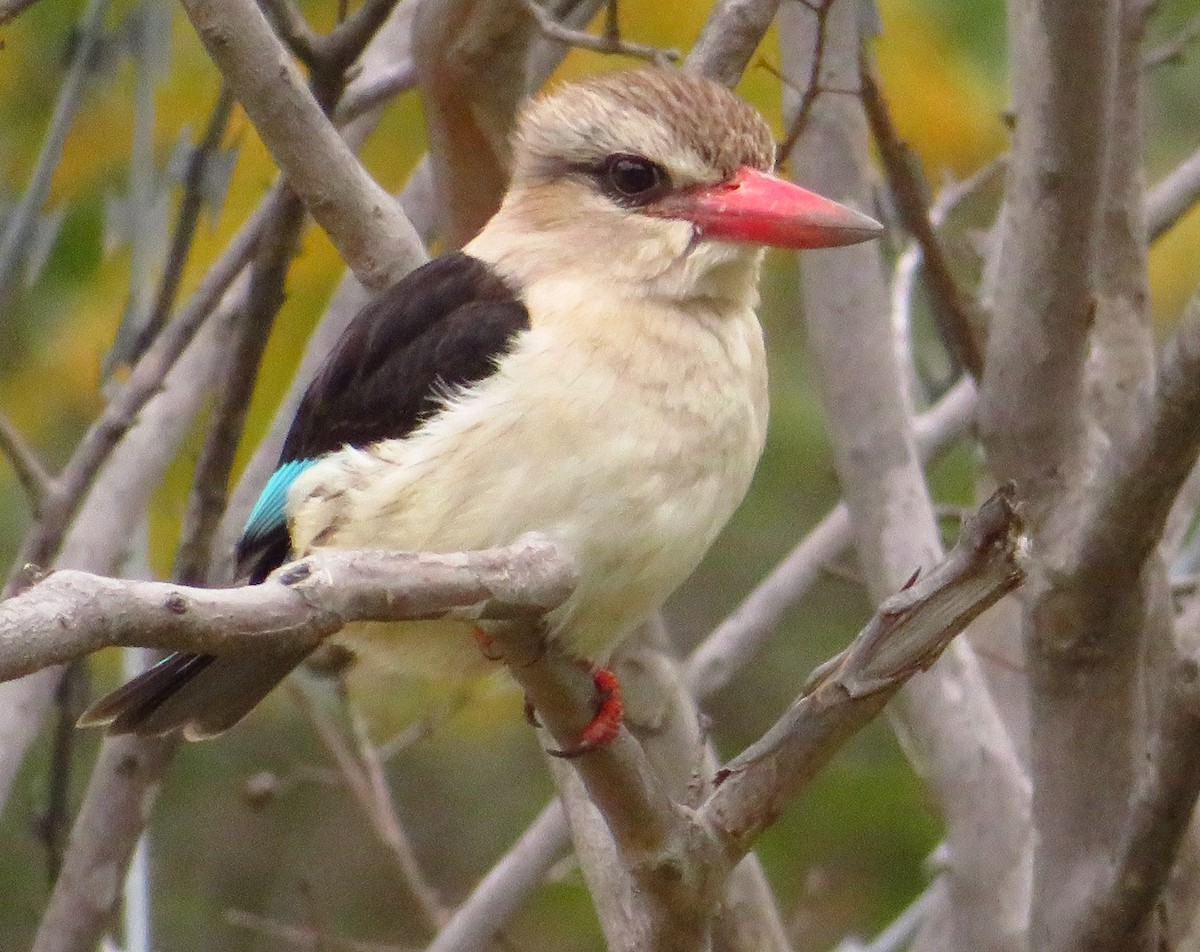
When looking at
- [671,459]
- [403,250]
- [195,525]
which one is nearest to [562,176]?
[403,250]

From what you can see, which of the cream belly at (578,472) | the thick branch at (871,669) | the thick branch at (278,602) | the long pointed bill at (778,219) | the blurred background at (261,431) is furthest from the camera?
the blurred background at (261,431)

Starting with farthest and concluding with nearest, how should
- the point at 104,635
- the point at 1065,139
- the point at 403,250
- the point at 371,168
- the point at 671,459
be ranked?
the point at 371,168 → the point at 403,250 → the point at 1065,139 → the point at 671,459 → the point at 104,635

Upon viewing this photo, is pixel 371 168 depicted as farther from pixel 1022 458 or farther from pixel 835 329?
pixel 1022 458

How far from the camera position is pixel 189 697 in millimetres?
2502

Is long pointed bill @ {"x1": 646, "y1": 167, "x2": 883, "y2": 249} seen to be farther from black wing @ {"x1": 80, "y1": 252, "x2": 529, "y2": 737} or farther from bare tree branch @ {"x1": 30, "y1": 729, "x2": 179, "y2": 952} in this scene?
bare tree branch @ {"x1": 30, "y1": 729, "x2": 179, "y2": 952}

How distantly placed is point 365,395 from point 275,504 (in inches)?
6.9

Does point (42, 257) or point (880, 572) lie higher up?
point (42, 257)

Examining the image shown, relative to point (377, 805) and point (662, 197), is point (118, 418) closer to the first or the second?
point (662, 197)

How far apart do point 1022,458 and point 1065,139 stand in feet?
1.47

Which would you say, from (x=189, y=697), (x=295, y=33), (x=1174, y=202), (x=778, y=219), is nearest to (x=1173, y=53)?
(x=1174, y=202)

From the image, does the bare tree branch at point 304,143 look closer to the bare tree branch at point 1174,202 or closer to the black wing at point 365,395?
the black wing at point 365,395

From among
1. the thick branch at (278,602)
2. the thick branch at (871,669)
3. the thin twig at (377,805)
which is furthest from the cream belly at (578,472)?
the thin twig at (377,805)

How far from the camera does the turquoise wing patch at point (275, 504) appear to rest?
8.10 feet

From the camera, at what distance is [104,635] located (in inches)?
51.3
